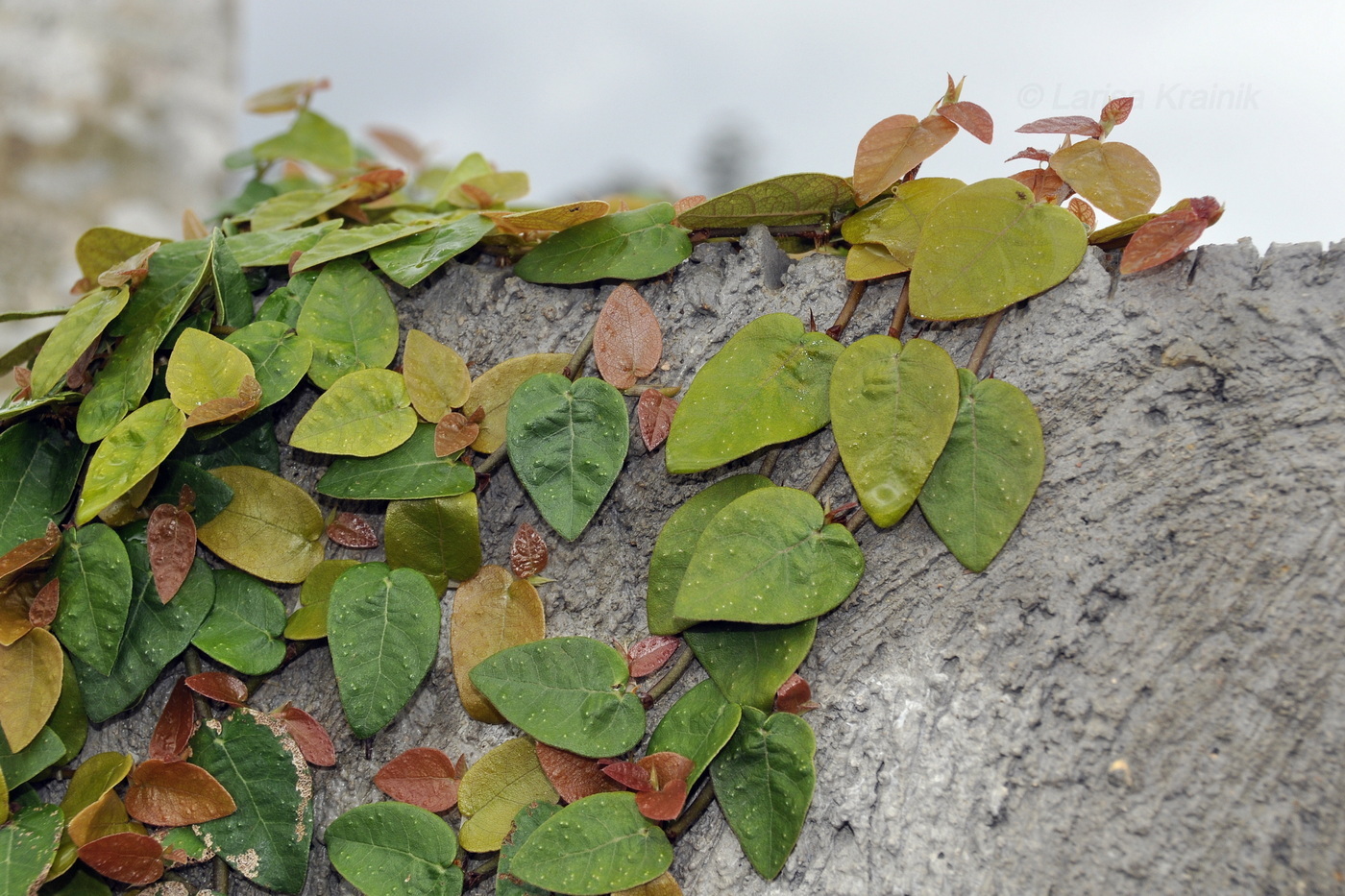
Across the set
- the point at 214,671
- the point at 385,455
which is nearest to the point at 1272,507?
the point at 385,455

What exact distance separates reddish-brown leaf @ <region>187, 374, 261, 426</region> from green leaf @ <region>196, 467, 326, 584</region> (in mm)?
72

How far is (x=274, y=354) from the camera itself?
727 millimetres

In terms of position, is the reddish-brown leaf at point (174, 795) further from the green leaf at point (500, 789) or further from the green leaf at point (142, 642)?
the green leaf at point (500, 789)

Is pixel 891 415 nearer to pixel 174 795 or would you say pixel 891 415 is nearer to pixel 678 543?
pixel 678 543

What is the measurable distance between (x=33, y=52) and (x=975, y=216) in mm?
2525

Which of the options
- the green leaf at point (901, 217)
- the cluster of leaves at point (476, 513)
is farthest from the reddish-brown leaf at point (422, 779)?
the green leaf at point (901, 217)

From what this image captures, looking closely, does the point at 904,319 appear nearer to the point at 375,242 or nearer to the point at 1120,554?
the point at 1120,554

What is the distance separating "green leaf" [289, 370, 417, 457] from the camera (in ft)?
2.21

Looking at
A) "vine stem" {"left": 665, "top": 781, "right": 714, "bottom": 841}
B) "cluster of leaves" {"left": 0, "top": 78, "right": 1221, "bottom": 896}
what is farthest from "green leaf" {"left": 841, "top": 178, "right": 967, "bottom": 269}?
"vine stem" {"left": 665, "top": 781, "right": 714, "bottom": 841}

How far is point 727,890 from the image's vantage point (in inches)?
22.7

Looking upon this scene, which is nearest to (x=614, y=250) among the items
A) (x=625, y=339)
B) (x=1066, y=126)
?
(x=625, y=339)

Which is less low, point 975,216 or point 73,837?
point 975,216

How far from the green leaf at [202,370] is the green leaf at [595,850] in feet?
1.51

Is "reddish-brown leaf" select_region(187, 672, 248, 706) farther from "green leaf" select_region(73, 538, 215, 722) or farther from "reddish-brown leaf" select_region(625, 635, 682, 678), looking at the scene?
"reddish-brown leaf" select_region(625, 635, 682, 678)
